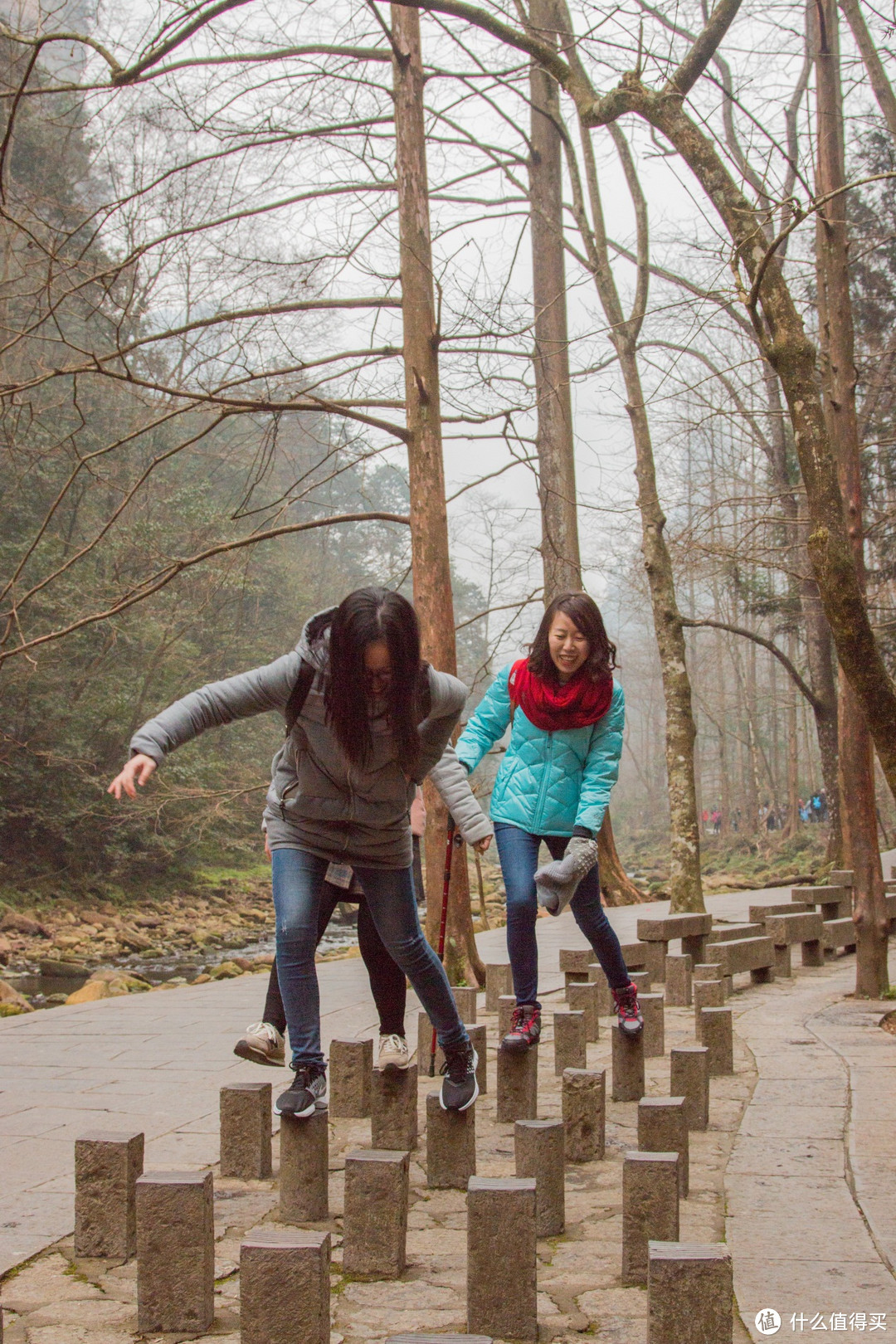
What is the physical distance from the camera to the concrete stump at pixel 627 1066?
4.57 meters

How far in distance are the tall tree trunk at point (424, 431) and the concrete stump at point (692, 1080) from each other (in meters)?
3.46

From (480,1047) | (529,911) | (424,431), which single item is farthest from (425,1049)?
(424,431)

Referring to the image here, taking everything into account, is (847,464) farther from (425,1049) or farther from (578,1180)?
(578,1180)

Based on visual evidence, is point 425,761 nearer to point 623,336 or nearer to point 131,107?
point 131,107

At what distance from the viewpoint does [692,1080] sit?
4.09 meters

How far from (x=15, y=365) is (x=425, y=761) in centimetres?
1860

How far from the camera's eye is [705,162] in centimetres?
551

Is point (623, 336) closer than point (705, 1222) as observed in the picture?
No

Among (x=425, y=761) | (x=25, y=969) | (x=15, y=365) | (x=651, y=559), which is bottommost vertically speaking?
(x=25, y=969)

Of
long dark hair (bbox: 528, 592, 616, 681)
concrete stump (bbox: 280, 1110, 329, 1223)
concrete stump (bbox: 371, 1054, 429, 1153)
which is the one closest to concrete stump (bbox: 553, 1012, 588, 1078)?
concrete stump (bbox: 371, 1054, 429, 1153)

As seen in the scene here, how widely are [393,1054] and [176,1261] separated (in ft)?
3.88

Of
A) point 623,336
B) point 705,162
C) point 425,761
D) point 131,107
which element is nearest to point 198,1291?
point 425,761

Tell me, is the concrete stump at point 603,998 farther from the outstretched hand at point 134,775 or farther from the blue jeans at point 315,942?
the outstretched hand at point 134,775

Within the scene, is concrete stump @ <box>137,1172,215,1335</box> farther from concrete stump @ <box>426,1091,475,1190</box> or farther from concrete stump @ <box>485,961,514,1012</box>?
concrete stump @ <box>485,961,514,1012</box>
